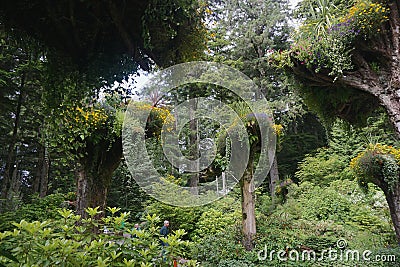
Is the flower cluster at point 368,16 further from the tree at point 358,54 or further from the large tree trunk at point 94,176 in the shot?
the large tree trunk at point 94,176

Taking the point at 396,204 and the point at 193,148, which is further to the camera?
the point at 193,148

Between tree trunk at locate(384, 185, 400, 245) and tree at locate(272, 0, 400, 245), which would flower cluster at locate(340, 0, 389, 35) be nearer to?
tree at locate(272, 0, 400, 245)

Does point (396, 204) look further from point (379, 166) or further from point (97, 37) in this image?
point (97, 37)

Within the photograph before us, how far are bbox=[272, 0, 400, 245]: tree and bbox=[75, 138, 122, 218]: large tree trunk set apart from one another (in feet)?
9.69

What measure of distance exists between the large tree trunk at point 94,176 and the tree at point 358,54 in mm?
2953

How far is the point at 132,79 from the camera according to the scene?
2127 millimetres

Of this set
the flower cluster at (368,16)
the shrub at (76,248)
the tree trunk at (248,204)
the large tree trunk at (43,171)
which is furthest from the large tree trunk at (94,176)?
the large tree trunk at (43,171)

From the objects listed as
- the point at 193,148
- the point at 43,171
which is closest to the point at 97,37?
the point at 193,148

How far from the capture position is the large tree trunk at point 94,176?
4035 millimetres

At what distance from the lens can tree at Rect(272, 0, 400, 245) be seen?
3523 mm

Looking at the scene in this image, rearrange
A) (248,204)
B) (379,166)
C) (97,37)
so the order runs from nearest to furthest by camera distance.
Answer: (97,37) → (379,166) → (248,204)

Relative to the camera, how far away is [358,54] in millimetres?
3824

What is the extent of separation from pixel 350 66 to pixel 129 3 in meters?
3.25

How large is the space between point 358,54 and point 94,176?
13.2ft
